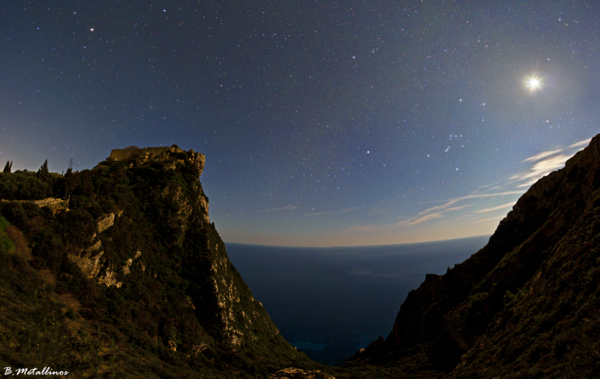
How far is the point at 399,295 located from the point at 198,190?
194514mm

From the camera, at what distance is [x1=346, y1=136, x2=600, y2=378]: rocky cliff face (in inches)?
707

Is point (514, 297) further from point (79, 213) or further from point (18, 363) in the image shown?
point (79, 213)

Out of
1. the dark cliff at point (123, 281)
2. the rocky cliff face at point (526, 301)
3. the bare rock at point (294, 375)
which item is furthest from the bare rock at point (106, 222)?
the rocky cliff face at point (526, 301)

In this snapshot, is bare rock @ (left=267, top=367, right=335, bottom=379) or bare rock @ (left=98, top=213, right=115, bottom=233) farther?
bare rock @ (left=267, top=367, right=335, bottom=379)

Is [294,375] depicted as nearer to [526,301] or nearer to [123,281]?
[123,281]

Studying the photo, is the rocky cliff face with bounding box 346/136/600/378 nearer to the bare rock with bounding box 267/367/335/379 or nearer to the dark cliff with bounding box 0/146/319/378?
the bare rock with bounding box 267/367/335/379

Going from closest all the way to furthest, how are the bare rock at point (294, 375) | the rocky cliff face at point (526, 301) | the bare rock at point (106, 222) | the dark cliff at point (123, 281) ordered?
the dark cliff at point (123, 281) < the rocky cliff face at point (526, 301) < the bare rock at point (106, 222) < the bare rock at point (294, 375)

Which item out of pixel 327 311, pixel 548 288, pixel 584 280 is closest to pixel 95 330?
pixel 584 280

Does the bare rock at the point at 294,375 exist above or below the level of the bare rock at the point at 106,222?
below

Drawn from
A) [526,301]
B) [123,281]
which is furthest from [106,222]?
[526,301]

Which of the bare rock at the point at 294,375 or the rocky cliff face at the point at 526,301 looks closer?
the rocky cliff face at the point at 526,301

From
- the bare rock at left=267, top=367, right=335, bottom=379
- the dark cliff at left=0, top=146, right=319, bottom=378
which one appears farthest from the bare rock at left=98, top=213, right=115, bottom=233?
the bare rock at left=267, top=367, right=335, bottom=379

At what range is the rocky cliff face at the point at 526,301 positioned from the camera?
59.0 feet

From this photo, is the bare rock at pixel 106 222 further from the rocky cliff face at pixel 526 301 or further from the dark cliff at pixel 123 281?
the rocky cliff face at pixel 526 301
